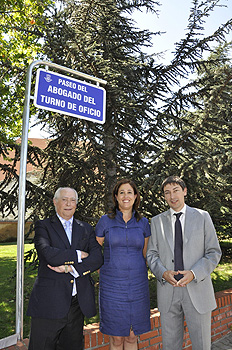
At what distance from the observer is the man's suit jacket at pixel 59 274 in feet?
8.15

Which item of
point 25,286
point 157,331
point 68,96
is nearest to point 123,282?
point 157,331

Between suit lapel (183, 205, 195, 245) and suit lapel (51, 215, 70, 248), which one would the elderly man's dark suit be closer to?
suit lapel (51, 215, 70, 248)

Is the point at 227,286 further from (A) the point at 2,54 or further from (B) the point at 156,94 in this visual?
(A) the point at 2,54

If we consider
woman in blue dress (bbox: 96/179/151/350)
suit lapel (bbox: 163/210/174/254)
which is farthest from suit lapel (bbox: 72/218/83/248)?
suit lapel (bbox: 163/210/174/254)

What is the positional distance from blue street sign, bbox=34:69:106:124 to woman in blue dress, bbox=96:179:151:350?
1020mm

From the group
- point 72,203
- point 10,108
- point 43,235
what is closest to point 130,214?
point 72,203

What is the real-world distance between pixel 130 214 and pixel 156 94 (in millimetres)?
3626

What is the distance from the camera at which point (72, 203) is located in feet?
9.21

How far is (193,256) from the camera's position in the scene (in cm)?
281

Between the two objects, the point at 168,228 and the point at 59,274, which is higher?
the point at 168,228

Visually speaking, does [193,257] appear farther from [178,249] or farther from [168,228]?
[168,228]

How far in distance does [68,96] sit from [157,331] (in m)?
3.27

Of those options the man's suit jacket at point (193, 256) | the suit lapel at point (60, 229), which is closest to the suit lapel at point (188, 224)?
the man's suit jacket at point (193, 256)

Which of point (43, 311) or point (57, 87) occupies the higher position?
point (57, 87)
